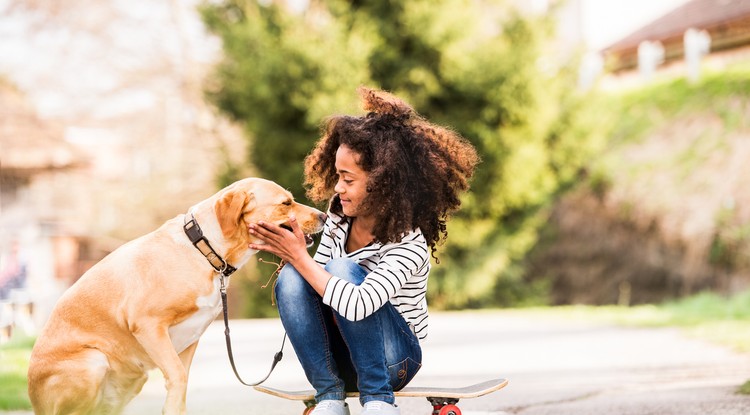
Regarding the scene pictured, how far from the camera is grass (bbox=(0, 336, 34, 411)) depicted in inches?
191

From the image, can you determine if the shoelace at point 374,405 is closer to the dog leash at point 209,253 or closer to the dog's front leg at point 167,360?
the dog leash at point 209,253

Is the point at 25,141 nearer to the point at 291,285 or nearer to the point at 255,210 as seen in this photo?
the point at 255,210

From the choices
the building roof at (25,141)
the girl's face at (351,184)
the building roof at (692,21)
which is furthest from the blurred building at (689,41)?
the girl's face at (351,184)

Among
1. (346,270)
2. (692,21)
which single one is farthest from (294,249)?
(692,21)

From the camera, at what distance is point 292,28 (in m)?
12.7

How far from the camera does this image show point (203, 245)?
11.1ft

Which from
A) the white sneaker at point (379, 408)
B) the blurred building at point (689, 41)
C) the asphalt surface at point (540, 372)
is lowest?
the asphalt surface at point (540, 372)

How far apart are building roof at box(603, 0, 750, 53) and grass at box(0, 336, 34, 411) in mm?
15768

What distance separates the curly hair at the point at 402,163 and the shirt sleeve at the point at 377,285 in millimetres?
81

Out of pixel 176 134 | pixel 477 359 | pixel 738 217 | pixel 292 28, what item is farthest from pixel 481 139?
pixel 176 134

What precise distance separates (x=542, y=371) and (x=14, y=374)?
384cm

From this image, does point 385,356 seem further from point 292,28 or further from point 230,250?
point 292,28

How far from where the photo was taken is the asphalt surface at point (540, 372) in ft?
15.0

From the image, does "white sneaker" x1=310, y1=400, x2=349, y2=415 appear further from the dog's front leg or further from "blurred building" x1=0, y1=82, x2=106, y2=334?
"blurred building" x1=0, y1=82, x2=106, y2=334
